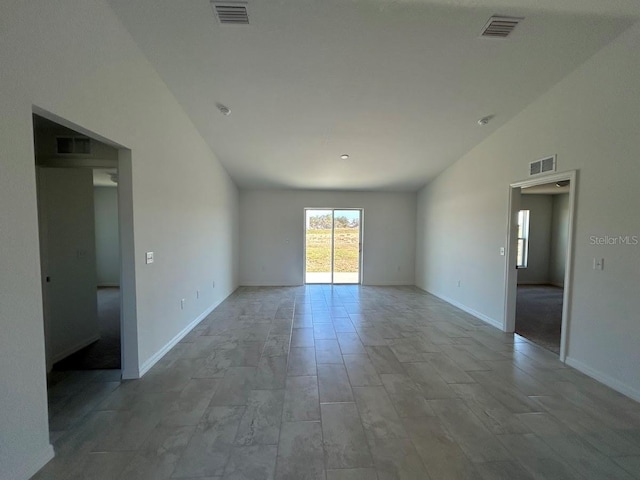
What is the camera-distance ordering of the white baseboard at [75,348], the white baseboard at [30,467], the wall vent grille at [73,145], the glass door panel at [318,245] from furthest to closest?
the glass door panel at [318,245] < the white baseboard at [75,348] < the wall vent grille at [73,145] < the white baseboard at [30,467]

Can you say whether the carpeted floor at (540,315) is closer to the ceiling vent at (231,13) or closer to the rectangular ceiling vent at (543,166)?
the rectangular ceiling vent at (543,166)

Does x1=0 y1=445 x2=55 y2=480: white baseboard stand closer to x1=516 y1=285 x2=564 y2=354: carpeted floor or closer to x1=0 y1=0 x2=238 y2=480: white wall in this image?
x1=0 y1=0 x2=238 y2=480: white wall

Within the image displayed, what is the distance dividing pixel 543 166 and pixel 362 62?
8.30 ft

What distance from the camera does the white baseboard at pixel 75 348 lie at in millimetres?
3033

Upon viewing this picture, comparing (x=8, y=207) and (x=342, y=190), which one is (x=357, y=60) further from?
(x=342, y=190)

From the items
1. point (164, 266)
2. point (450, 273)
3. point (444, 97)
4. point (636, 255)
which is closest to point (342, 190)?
point (450, 273)

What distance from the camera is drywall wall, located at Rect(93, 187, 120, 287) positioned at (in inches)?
280

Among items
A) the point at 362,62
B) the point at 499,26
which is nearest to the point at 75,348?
the point at 362,62

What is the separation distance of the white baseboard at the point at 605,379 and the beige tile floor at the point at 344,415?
0.09m

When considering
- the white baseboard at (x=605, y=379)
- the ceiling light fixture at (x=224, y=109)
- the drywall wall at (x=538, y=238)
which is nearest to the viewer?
the white baseboard at (x=605, y=379)

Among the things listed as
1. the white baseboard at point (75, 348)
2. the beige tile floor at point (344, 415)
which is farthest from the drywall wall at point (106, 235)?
the beige tile floor at point (344, 415)

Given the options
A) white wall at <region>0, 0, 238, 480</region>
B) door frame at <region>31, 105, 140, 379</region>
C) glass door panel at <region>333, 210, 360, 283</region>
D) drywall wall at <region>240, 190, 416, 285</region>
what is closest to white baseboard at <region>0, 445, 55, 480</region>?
white wall at <region>0, 0, 238, 480</region>

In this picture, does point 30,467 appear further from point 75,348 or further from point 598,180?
point 598,180

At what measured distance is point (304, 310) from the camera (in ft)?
16.1
